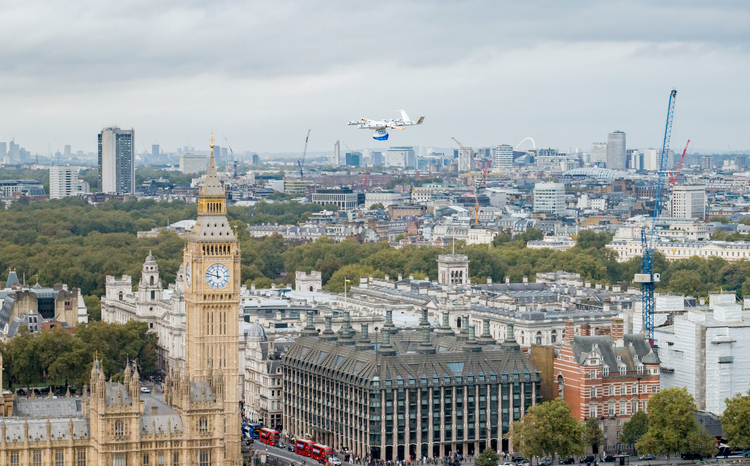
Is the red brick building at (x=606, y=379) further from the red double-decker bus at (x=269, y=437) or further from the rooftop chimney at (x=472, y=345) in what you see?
the red double-decker bus at (x=269, y=437)

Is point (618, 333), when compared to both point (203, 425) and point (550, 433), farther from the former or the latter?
point (203, 425)

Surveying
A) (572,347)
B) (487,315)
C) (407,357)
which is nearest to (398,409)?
(407,357)

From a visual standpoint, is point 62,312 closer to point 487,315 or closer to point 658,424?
point 487,315

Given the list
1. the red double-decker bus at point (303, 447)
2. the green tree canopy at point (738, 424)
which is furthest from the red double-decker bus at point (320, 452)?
the green tree canopy at point (738, 424)

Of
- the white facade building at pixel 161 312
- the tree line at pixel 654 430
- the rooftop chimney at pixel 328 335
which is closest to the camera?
the tree line at pixel 654 430

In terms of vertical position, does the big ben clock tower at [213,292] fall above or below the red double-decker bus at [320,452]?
above

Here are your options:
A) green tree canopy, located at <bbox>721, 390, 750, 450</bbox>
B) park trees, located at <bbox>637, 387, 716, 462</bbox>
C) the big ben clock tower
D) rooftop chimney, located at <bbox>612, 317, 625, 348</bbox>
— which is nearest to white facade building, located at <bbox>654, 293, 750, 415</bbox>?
rooftop chimney, located at <bbox>612, 317, 625, 348</bbox>
